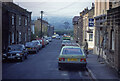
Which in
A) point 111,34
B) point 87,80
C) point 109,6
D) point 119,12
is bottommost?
point 87,80

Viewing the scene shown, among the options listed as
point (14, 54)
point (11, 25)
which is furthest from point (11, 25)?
point (14, 54)

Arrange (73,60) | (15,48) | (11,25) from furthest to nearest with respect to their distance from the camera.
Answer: (11,25) → (15,48) → (73,60)

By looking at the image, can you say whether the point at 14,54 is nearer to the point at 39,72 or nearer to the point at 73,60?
the point at 39,72

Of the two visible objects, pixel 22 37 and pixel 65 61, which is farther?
pixel 22 37

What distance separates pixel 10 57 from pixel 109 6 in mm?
9247

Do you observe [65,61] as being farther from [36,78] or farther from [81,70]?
[36,78]

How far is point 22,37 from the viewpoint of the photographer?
38.6m

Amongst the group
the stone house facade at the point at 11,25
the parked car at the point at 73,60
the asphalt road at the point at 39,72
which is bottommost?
the asphalt road at the point at 39,72

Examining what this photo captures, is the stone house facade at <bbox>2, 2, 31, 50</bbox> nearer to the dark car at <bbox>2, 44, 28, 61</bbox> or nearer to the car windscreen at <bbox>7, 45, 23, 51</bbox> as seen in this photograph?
the car windscreen at <bbox>7, 45, 23, 51</bbox>

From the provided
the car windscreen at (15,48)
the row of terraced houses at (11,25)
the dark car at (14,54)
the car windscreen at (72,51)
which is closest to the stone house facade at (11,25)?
the row of terraced houses at (11,25)

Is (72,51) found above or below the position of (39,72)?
above

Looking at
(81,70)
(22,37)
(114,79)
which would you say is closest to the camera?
(114,79)

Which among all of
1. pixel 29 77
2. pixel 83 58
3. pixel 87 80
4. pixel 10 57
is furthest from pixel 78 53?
pixel 10 57

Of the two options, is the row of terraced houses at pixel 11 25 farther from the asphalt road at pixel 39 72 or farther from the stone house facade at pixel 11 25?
the asphalt road at pixel 39 72
